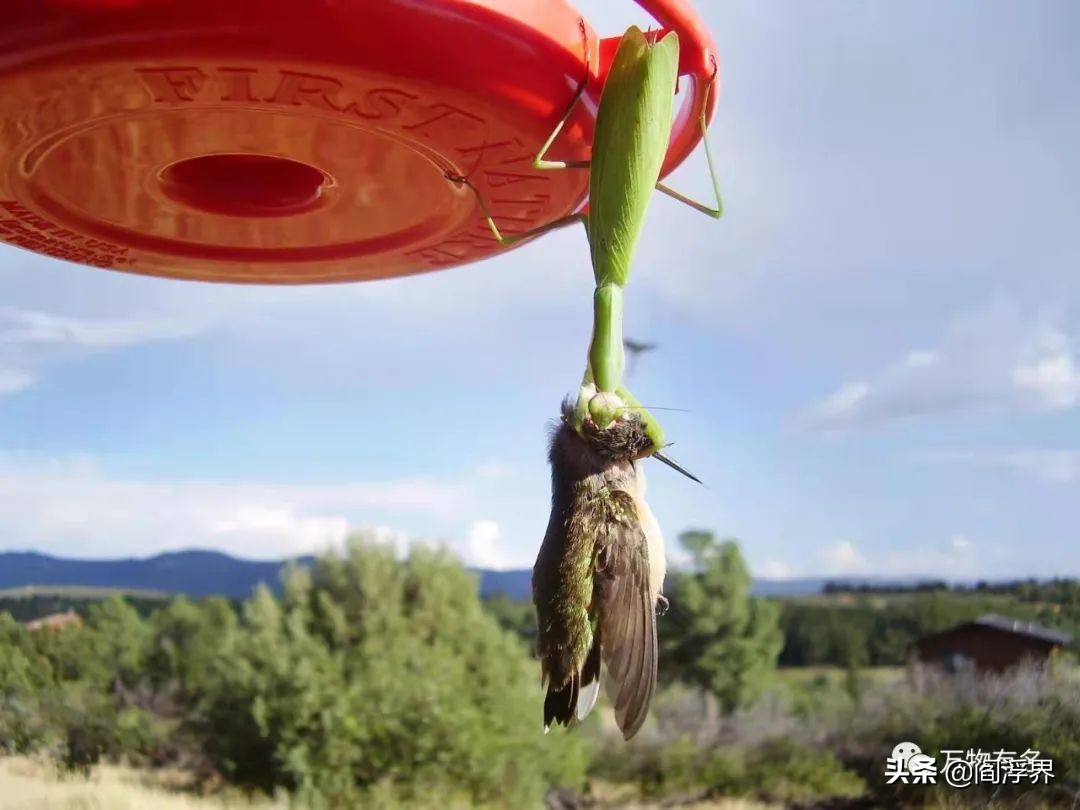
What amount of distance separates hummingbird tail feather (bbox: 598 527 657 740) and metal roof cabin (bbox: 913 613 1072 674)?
8.05 metres

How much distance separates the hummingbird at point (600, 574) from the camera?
1.42 m

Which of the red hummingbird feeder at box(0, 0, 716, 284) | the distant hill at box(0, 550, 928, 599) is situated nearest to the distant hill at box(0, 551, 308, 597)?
the distant hill at box(0, 550, 928, 599)

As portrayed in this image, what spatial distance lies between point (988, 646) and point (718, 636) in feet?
20.3

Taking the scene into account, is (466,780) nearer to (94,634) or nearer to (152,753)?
(152,753)

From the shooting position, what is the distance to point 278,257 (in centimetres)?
223

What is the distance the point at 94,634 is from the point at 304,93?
10.7m

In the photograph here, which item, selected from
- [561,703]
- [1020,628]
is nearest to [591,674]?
[561,703]

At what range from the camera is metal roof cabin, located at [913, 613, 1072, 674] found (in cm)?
848

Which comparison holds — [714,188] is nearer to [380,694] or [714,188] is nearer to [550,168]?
[550,168]

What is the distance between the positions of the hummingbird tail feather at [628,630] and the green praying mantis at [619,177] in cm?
15

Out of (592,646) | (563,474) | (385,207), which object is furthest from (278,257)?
(592,646)

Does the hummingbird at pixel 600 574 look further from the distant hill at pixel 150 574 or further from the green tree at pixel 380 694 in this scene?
the green tree at pixel 380 694

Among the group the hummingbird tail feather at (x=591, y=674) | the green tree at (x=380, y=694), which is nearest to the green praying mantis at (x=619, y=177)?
the hummingbird tail feather at (x=591, y=674)

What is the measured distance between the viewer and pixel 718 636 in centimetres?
1572
